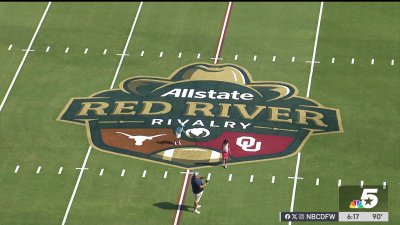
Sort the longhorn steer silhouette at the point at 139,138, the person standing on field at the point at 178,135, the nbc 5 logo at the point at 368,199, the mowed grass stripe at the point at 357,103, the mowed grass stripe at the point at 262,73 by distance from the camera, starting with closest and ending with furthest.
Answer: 1. the nbc 5 logo at the point at 368,199
2. the mowed grass stripe at the point at 262,73
3. the mowed grass stripe at the point at 357,103
4. the person standing on field at the point at 178,135
5. the longhorn steer silhouette at the point at 139,138

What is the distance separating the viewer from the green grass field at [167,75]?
64.2m

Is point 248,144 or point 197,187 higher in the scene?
point 248,144

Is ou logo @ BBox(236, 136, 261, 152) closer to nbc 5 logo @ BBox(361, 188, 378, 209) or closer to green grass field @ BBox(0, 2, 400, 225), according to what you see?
green grass field @ BBox(0, 2, 400, 225)

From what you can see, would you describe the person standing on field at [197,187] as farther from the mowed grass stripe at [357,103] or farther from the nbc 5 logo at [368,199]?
the nbc 5 logo at [368,199]

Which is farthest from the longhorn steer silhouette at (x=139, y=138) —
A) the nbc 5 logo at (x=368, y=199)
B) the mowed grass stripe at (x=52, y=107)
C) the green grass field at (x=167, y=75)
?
the nbc 5 logo at (x=368, y=199)

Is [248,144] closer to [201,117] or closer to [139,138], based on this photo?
[201,117]

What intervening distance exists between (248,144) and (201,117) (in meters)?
3.76

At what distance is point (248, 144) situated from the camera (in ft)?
225

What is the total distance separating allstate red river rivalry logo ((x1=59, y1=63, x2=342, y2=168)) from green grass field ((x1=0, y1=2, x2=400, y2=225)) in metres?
0.81

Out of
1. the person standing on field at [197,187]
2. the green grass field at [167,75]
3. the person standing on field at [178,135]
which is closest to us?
the person standing on field at [197,187]

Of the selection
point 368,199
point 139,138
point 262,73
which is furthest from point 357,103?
point 139,138

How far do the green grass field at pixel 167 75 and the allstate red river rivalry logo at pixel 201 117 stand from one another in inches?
31.7

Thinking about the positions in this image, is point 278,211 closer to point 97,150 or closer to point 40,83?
point 97,150

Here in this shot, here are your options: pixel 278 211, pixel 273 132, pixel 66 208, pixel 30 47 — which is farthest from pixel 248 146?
pixel 30 47
